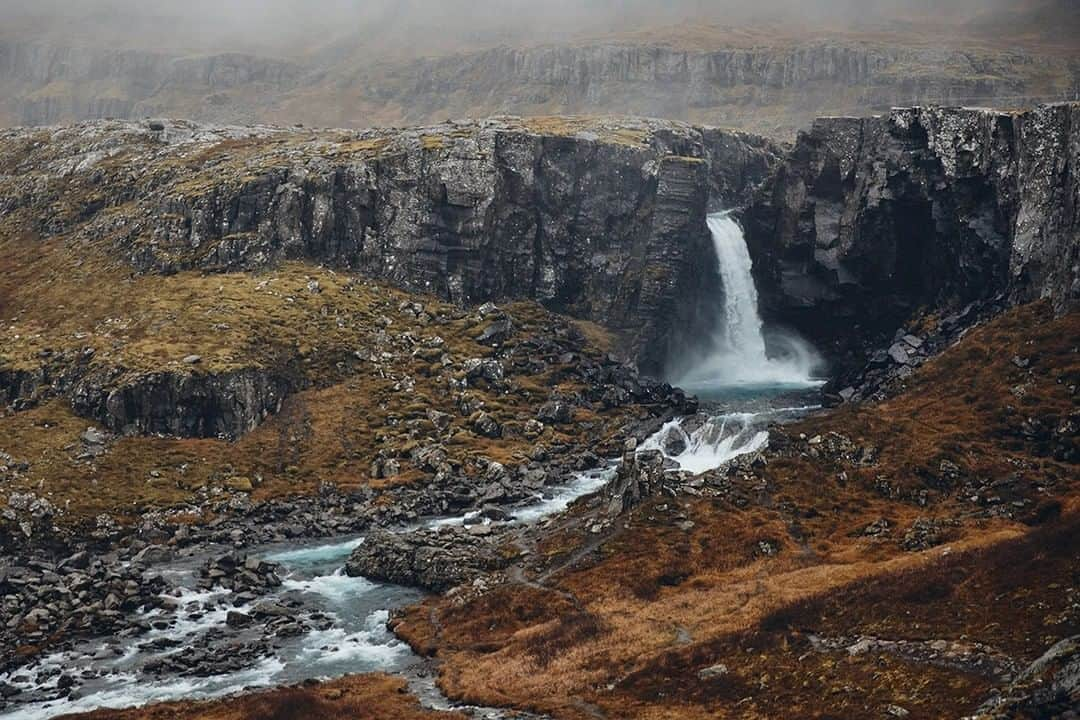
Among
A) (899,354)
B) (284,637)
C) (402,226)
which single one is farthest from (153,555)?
(899,354)

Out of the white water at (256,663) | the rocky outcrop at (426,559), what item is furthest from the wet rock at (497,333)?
the white water at (256,663)

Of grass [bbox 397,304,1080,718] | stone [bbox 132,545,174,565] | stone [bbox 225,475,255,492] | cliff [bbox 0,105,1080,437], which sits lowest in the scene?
stone [bbox 132,545,174,565]

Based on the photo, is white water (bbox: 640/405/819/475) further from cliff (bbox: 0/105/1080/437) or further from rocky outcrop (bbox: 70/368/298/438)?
rocky outcrop (bbox: 70/368/298/438)

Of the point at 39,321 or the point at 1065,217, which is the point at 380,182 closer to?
the point at 39,321

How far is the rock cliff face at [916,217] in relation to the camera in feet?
460

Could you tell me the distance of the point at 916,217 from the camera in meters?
169

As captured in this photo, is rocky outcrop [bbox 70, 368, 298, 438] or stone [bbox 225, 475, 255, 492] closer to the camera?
stone [bbox 225, 475, 255, 492]

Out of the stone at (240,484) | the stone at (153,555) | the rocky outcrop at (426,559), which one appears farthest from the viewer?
the stone at (240,484)

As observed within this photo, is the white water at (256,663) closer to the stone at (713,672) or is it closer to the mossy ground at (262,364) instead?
the stone at (713,672)

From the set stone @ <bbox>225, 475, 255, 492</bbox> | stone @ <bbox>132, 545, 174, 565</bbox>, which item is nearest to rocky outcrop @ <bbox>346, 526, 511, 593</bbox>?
stone @ <bbox>132, 545, 174, 565</bbox>

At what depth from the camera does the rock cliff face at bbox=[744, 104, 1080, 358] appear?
140250 millimetres

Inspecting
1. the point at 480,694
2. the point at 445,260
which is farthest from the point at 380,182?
the point at 480,694

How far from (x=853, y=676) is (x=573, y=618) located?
28.8 m

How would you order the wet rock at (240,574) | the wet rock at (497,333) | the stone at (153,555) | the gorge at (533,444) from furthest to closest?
the wet rock at (497,333), the stone at (153,555), the wet rock at (240,574), the gorge at (533,444)
